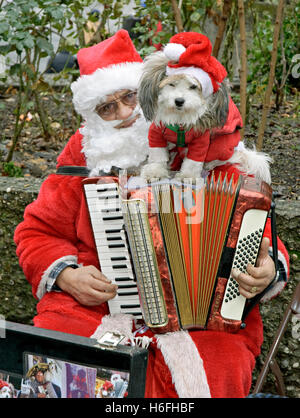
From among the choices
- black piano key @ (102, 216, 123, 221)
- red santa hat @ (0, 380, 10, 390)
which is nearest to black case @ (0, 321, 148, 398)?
red santa hat @ (0, 380, 10, 390)

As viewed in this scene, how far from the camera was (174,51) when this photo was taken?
177 cm

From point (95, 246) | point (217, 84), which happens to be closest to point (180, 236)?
point (95, 246)

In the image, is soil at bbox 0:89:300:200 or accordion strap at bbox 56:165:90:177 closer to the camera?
accordion strap at bbox 56:165:90:177

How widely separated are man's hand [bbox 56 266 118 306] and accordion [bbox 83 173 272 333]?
0.04 metres

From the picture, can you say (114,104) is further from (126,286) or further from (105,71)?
(126,286)

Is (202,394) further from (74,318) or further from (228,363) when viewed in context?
(74,318)

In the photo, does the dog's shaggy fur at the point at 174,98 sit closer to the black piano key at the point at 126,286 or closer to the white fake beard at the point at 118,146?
the white fake beard at the point at 118,146

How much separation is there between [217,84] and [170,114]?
18 centimetres

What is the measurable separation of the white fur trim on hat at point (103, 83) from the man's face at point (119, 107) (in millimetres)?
24

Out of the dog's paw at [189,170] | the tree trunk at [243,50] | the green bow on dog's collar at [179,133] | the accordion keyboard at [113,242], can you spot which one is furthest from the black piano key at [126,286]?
the tree trunk at [243,50]

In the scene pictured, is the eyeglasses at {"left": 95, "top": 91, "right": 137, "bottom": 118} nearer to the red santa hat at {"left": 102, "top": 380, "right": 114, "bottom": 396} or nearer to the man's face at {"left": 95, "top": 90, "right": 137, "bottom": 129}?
the man's face at {"left": 95, "top": 90, "right": 137, "bottom": 129}

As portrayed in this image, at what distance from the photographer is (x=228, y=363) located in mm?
1994

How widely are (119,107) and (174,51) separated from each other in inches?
20.2

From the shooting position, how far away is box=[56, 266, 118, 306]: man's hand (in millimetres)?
2080
